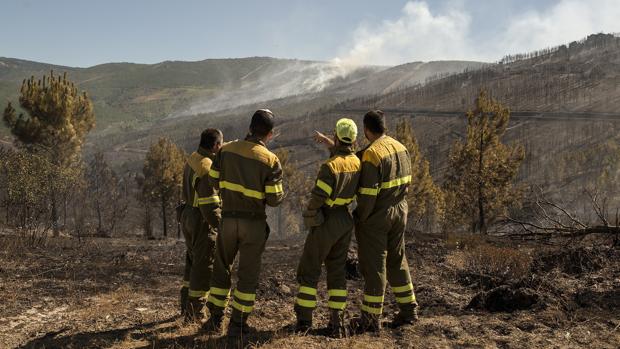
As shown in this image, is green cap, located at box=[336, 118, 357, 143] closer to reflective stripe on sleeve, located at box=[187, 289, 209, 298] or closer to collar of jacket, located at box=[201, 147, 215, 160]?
collar of jacket, located at box=[201, 147, 215, 160]

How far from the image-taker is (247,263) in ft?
15.6

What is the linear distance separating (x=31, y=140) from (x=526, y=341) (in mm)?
23924

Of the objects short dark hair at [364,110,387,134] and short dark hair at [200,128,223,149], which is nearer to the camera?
short dark hair at [364,110,387,134]

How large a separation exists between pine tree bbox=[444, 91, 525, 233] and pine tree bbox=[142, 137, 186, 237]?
1820 centimetres

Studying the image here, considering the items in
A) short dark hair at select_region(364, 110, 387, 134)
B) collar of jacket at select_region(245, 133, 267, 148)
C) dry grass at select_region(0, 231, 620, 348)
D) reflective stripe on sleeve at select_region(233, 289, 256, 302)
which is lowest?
dry grass at select_region(0, 231, 620, 348)

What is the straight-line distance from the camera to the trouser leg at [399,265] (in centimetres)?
509

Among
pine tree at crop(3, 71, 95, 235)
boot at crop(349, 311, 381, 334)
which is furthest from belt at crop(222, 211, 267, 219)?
pine tree at crop(3, 71, 95, 235)

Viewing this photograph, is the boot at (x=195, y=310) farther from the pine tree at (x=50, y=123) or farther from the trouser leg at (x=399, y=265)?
the pine tree at (x=50, y=123)

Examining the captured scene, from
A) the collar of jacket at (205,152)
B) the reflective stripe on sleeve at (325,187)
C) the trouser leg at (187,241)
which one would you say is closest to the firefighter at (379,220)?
the reflective stripe on sleeve at (325,187)

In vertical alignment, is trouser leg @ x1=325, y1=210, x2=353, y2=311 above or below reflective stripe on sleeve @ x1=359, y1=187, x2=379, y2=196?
below

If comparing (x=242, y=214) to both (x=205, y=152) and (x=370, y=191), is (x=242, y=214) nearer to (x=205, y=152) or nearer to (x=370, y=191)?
(x=205, y=152)

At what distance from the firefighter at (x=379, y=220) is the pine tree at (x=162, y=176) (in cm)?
2814

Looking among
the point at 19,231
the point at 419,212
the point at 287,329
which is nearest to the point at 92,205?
the point at 419,212

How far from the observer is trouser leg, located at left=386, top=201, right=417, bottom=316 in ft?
16.7
